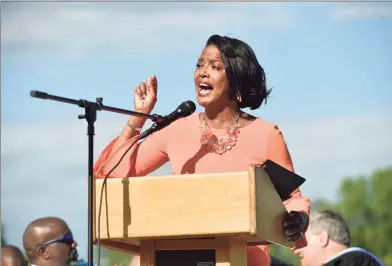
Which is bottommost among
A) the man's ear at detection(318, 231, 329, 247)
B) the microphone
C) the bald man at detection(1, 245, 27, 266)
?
the bald man at detection(1, 245, 27, 266)

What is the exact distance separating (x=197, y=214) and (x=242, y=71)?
105 cm

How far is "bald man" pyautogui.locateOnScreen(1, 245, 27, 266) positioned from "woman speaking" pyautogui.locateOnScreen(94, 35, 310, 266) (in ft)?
8.83

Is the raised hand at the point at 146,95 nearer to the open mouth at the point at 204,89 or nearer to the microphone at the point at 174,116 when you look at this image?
the open mouth at the point at 204,89

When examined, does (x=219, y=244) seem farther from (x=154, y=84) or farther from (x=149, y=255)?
(x=154, y=84)

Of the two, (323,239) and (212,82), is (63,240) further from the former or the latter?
(212,82)

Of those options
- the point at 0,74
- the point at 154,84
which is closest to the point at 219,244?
the point at 154,84

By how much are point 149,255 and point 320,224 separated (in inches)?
151

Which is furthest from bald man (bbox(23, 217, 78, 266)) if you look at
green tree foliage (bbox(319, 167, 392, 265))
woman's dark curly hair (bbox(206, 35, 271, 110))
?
green tree foliage (bbox(319, 167, 392, 265))

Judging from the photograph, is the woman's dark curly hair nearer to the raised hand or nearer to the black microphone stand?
the raised hand

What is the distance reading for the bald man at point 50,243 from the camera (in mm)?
7602

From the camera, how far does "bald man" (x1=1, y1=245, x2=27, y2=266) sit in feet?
25.9

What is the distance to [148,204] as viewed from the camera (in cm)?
479

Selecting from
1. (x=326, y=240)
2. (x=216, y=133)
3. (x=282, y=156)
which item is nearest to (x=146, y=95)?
(x=216, y=133)

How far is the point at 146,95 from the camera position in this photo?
555 cm
